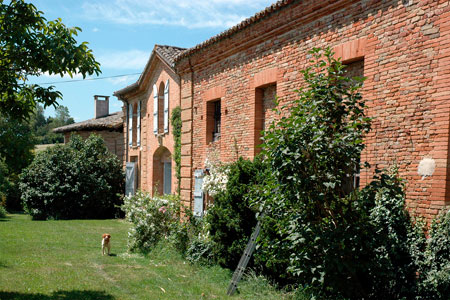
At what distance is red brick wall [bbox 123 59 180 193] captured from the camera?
15.6 m

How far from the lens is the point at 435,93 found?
581cm

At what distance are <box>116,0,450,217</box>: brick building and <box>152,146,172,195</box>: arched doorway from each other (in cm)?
464

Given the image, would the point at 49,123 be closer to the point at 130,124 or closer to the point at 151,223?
the point at 130,124

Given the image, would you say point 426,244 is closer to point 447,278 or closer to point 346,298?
point 447,278

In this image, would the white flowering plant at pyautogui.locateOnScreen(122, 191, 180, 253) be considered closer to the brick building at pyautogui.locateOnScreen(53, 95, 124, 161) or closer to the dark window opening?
the dark window opening

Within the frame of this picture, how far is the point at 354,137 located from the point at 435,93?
5.04ft

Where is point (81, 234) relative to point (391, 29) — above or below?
below

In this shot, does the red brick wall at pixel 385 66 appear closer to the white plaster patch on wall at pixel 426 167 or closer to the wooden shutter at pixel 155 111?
the white plaster patch on wall at pixel 426 167

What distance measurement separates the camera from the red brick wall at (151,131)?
15.6 m

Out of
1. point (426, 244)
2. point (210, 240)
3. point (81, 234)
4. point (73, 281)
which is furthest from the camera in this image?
point (81, 234)

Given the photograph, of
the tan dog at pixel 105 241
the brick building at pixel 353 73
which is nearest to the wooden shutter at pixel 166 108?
the brick building at pixel 353 73

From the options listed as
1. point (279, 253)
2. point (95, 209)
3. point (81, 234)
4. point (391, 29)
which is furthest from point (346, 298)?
point (95, 209)

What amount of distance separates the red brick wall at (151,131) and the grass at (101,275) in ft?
14.0

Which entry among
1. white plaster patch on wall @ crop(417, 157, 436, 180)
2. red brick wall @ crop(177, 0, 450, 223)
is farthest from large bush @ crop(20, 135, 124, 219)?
white plaster patch on wall @ crop(417, 157, 436, 180)
